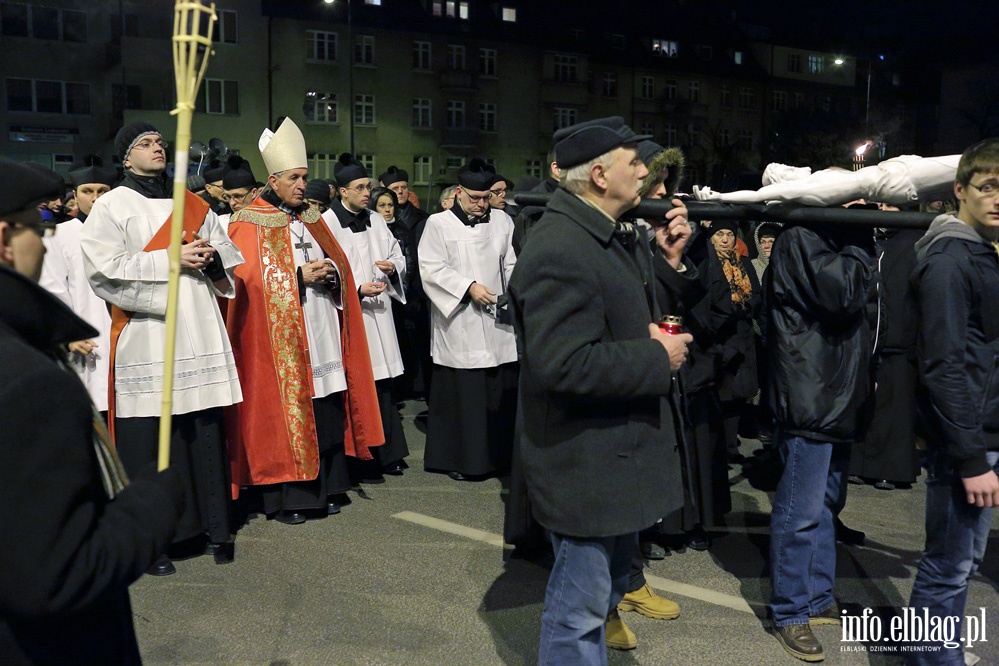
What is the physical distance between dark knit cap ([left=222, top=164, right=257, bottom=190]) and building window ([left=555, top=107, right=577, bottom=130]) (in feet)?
27.5

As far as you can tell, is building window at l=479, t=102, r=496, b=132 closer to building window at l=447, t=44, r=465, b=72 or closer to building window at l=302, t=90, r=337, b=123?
building window at l=447, t=44, r=465, b=72

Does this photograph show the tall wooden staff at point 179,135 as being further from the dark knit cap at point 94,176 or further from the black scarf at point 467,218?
A: the dark knit cap at point 94,176

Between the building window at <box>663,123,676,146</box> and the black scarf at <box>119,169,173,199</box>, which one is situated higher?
the building window at <box>663,123,676,146</box>

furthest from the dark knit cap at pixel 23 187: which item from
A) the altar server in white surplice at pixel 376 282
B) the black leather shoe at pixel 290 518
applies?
the altar server in white surplice at pixel 376 282

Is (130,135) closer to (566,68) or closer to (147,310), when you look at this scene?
(147,310)

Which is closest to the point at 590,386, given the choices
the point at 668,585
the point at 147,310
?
the point at 668,585

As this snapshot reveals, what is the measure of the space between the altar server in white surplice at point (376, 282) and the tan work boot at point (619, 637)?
9.93ft

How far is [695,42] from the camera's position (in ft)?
57.5

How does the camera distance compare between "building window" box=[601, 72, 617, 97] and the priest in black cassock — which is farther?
"building window" box=[601, 72, 617, 97]

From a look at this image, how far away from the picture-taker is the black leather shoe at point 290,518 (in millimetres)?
5656

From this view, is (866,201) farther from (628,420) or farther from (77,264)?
(77,264)

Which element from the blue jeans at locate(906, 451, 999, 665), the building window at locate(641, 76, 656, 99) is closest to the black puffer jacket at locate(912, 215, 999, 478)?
the blue jeans at locate(906, 451, 999, 665)

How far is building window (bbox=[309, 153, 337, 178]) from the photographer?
12.0 meters

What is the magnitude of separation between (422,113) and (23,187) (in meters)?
13.1
